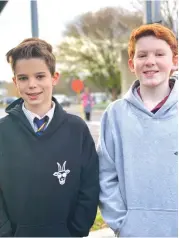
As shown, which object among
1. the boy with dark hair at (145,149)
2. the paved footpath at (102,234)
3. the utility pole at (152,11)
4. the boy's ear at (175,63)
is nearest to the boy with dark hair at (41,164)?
the boy with dark hair at (145,149)

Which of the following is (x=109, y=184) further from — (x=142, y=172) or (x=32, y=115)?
(x=32, y=115)

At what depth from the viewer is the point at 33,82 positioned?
1.79 m

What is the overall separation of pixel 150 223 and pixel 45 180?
21.1 inches

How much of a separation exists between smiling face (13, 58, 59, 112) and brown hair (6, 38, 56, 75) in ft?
0.09

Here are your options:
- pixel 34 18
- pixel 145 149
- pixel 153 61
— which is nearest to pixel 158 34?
pixel 153 61

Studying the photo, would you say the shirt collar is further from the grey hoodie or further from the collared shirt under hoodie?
the grey hoodie

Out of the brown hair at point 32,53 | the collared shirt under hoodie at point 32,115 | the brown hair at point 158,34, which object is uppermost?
the brown hair at point 158,34

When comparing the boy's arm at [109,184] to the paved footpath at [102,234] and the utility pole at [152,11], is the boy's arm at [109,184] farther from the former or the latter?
the utility pole at [152,11]

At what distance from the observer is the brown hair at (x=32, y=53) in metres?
1.84

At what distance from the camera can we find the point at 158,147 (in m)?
1.67

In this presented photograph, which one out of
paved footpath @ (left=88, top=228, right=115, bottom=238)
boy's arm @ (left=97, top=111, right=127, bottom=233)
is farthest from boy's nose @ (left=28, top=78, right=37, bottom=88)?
paved footpath @ (left=88, top=228, right=115, bottom=238)

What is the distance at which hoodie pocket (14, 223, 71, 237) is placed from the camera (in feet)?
5.72

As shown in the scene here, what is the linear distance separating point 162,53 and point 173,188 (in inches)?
25.2

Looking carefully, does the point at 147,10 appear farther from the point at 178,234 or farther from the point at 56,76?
the point at 178,234
